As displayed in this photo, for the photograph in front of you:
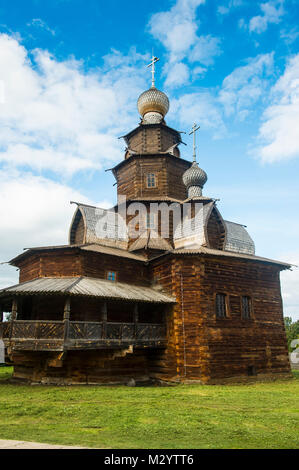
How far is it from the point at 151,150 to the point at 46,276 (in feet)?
37.1

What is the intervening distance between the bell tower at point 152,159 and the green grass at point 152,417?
39.6ft

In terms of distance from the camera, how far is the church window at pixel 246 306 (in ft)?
57.3

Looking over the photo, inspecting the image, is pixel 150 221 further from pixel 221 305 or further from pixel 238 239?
pixel 221 305

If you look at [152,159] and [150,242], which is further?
[152,159]

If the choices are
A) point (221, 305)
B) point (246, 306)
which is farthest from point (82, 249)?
point (246, 306)

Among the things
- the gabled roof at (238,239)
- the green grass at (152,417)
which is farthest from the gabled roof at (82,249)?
the green grass at (152,417)

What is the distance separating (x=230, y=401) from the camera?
1084 cm

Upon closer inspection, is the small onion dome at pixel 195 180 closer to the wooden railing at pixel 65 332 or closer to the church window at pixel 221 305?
the church window at pixel 221 305

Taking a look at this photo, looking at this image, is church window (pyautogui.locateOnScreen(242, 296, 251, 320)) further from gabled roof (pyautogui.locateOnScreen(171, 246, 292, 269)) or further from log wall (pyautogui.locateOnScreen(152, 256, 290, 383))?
gabled roof (pyautogui.locateOnScreen(171, 246, 292, 269))

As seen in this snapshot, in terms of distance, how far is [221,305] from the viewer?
16766 mm

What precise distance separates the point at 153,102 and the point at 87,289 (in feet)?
51.3

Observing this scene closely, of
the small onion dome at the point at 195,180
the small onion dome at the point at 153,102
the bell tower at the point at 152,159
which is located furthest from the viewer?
the small onion dome at the point at 153,102
